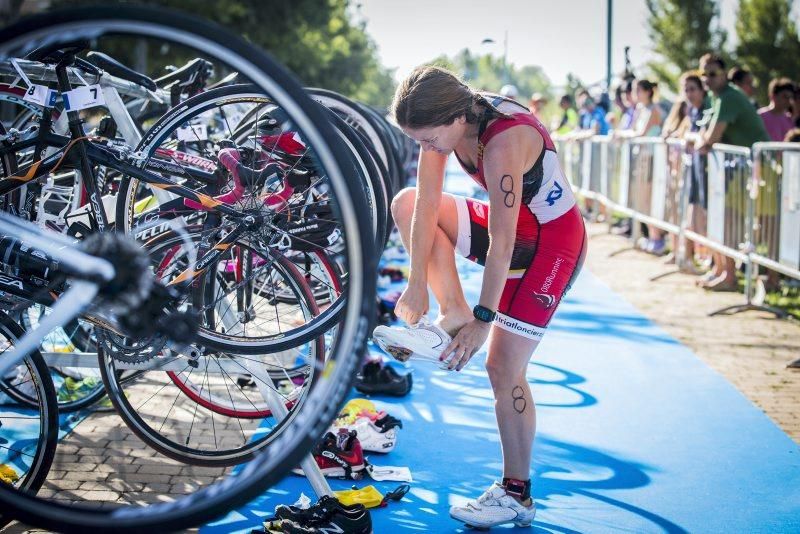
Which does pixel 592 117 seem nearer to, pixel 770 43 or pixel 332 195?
pixel 332 195

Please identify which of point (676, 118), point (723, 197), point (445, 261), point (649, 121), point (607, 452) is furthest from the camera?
point (649, 121)

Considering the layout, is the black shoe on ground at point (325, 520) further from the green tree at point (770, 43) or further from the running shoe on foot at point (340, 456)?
the green tree at point (770, 43)

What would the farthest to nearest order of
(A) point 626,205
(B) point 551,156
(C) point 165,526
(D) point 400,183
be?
(A) point 626,205 → (D) point 400,183 → (B) point 551,156 → (C) point 165,526

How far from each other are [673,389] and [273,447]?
460 centimetres

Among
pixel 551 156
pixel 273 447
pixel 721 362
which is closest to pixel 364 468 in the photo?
pixel 551 156

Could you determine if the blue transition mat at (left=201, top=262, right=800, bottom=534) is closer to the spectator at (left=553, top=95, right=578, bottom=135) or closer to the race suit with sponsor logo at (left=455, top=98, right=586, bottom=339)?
the race suit with sponsor logo at (left=455, top=98, right=586, bottom=339)

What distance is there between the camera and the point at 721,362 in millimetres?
6992

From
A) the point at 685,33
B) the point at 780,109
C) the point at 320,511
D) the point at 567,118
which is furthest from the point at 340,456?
the point at 685,33

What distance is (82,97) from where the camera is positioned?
3959mm

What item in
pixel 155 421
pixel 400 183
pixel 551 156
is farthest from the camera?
pixel 400 183

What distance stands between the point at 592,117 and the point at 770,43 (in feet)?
89.8

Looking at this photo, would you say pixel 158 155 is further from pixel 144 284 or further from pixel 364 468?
pixel 144 284

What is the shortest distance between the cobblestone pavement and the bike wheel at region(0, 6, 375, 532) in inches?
71.4

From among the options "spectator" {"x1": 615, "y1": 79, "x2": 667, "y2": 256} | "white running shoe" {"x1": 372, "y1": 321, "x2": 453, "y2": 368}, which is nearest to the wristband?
"white running shoe" {"x1": 372, "y1": 321, "x2": 453, "y2": 368}
